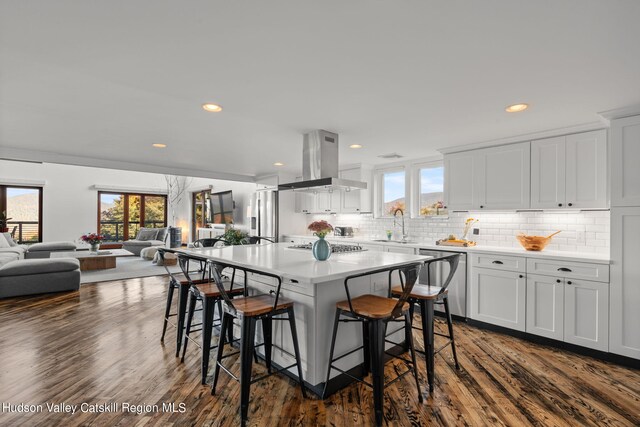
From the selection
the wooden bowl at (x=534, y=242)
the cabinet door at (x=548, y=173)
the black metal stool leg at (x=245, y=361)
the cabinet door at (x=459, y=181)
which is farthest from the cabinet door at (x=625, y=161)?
→ the black metal stool leg at (x=245, y=361)

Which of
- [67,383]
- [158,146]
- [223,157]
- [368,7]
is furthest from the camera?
[223,157]

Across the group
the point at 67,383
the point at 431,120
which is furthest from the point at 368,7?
the point at 67,383

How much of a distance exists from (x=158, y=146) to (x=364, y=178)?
3296 mm

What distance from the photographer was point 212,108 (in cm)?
282

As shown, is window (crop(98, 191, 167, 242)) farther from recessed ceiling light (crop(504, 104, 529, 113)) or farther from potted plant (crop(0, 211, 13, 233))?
recessed ceiling light (crop(504, 104, 529, 113))

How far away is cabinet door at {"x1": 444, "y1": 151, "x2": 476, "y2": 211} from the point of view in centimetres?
412

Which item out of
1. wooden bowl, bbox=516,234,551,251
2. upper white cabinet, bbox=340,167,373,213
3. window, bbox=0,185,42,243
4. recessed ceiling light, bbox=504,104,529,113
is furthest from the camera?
window, bbox=0,185,42,243

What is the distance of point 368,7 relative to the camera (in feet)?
4.74

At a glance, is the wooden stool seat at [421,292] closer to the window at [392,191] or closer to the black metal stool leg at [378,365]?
the black metal stool leg at [378,365]

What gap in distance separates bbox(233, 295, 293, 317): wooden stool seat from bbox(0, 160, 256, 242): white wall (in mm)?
6173

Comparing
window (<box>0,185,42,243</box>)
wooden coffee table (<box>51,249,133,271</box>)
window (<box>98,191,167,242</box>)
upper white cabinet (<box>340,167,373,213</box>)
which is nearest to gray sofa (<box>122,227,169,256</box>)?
window (<box>98,191,167,242</box>)

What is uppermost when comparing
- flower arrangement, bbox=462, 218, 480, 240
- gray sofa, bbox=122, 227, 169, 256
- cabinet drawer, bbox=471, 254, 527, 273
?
flower arrangement, bbox=462, 218, 480, 240

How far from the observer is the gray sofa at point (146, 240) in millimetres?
9586

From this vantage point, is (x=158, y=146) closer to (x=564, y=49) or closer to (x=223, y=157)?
(x=223, y=157)
